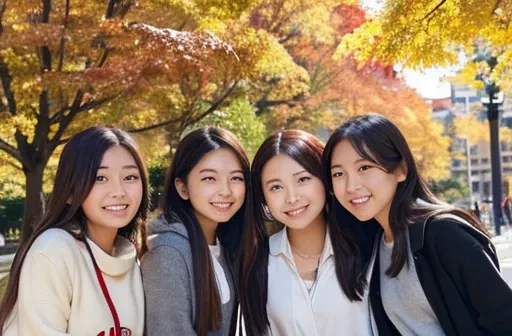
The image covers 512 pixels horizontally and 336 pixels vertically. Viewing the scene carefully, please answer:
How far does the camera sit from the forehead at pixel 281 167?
257cm

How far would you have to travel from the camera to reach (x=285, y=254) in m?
2.65

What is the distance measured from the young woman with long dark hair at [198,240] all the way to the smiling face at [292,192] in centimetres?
14

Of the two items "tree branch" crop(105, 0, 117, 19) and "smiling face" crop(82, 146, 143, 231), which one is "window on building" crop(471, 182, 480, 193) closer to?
"tree branch" crop(105, 0, 117, 19)

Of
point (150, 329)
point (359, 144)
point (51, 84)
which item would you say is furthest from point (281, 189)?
point (51, 84)

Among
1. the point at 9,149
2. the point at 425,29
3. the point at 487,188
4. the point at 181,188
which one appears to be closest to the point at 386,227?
the point at 181,188

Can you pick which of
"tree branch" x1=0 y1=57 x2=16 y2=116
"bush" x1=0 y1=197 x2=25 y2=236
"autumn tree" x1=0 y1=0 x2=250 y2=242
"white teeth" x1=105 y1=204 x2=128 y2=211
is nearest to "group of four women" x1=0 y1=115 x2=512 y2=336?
"white teeth" x1=105 y1=204 x2=128 y2=211

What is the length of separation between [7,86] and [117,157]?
6.29m

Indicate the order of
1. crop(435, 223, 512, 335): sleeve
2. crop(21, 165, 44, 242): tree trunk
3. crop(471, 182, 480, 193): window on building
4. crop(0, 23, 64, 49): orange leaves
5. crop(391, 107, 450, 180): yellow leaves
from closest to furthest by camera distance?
crop(435, 223, 512, 335): sleeve
crop(0, 23, 64, 49): orange leaves
crop(21, 165, 44, 242): tree trunk
crop(391, 107, 450, 180): yellow leaves
crop(471, 182, 480, 193): window on building

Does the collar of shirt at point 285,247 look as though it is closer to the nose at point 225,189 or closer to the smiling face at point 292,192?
the smiling face at point 292,192

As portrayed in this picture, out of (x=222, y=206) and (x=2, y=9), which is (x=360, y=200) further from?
(x=2, y=9)

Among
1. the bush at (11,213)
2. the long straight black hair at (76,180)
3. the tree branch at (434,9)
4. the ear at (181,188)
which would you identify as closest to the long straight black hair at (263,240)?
the ear at (181,188)

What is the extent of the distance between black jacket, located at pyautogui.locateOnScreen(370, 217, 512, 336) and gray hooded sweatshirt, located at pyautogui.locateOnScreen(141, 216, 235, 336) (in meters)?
0.86

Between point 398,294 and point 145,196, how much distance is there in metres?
1.11

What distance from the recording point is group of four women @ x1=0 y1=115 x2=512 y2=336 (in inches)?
82.0
